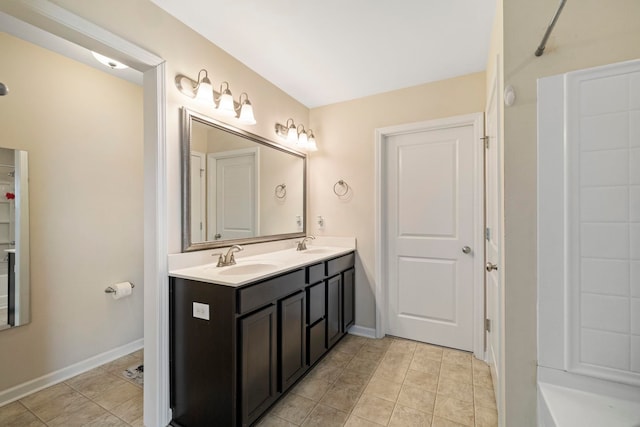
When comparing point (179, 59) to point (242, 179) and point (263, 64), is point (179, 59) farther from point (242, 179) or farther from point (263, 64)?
point (242, 179)

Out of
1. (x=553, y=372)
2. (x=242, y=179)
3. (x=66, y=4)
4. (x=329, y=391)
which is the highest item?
(x=66, y=4)

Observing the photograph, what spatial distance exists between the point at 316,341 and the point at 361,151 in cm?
183

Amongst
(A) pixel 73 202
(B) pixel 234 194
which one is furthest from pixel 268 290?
(A) pixel 73 202

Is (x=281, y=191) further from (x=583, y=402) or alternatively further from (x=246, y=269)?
(x=583, y=402)

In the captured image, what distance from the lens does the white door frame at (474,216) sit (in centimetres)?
222

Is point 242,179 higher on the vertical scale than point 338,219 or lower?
higher

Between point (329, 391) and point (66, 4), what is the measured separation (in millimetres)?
2567

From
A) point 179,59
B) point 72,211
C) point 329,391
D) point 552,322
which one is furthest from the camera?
point 72,211

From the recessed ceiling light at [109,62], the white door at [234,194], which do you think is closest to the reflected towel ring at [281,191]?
the white door at [234,194]

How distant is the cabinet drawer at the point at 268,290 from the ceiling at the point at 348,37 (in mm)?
1628

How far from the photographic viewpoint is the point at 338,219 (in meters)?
2.83

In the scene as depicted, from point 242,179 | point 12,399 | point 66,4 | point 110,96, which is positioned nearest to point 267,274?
point 242,179

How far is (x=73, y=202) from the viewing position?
2.03 m

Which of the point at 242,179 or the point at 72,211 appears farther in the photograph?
the point at 242,179
